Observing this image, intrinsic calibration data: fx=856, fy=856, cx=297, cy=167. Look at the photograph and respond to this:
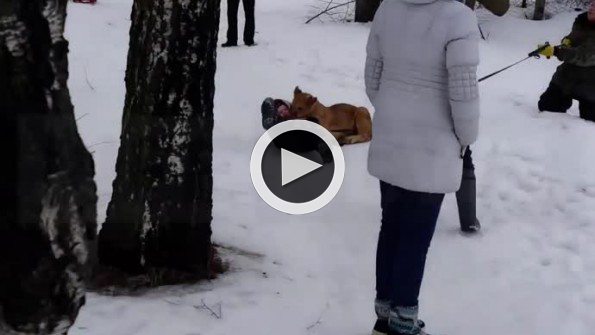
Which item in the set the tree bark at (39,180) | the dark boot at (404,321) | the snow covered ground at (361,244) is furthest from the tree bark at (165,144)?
the tree bark at (39,180)

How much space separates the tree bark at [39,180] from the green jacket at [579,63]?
639cm

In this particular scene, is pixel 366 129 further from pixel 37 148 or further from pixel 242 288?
pixel 37 148

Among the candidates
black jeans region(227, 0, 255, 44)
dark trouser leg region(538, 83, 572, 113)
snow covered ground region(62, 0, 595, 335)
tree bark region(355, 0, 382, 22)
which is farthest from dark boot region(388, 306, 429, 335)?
tree bark region(355, 0, 382, 22)

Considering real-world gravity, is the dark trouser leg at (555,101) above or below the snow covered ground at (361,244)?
above

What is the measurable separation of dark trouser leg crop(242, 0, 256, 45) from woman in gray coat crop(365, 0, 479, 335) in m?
8.94

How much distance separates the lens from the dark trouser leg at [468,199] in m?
5.32

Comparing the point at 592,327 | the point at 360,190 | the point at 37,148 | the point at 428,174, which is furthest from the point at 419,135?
the point at 360,190

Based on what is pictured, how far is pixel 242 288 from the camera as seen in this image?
4.47 metres

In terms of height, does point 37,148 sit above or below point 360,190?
above

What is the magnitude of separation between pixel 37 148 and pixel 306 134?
4490 mm

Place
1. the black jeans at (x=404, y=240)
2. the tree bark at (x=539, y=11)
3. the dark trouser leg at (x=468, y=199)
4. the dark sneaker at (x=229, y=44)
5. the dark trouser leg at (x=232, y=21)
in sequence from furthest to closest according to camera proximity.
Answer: the tree bark at (x=539, y=11), the dark sneaker at (x=229, y=44), the dark trouser leg at (x=232, y=21), the dark trouser leg at (x=468, y=199), the black jeans at (x=404, y=240)

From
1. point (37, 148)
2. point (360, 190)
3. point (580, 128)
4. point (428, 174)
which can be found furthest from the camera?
point (580, 128)
